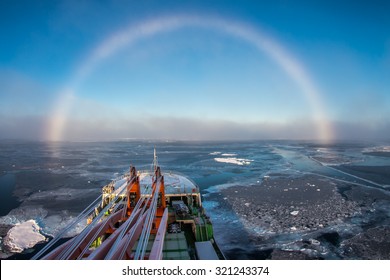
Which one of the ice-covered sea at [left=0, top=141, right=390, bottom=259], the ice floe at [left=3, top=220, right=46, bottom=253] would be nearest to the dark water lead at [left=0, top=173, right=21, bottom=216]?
the ice-covered sea at [left=0, top=141, right=390, bottom=259]

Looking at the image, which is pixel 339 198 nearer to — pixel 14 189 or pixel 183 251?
pixel 183 251

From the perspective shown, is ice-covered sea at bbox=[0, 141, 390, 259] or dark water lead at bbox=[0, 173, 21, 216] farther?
dark water lead at bbox=[0, 173, 21, 216]

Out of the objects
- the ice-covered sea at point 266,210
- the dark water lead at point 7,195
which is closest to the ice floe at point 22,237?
Answer: the ice-covered sea at point 266,210

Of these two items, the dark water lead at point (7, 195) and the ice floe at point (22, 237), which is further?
the dark water lead at point (7, 195)

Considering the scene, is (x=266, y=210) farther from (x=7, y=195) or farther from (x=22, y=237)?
(x=7, y=195)

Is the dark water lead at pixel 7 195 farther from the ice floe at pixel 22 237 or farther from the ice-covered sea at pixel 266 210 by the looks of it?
the ice floe at pixel 22 237

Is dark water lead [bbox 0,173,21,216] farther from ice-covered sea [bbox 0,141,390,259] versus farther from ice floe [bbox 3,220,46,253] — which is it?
ice floe [bbox 3,220,46,253]

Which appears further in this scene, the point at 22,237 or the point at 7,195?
the point at 7,195

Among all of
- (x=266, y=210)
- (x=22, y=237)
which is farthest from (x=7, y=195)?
(x=266, y=210)
